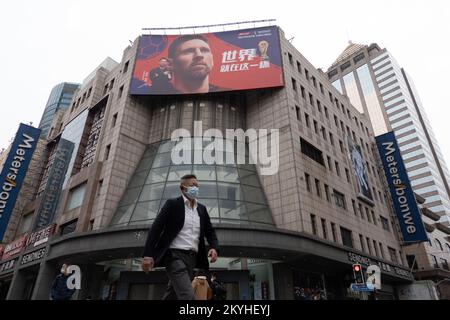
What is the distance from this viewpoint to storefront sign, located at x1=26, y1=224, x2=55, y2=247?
83.6ft

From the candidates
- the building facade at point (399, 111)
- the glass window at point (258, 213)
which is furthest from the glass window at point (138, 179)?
the building facade at point (399, 111)

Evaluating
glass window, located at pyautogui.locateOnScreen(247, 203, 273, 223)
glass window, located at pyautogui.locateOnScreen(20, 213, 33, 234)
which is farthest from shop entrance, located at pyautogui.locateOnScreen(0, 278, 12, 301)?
glass window, located at pyautogui.locateOnScreen(247, 203, 273, 223)

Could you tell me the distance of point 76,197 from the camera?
27.4 m

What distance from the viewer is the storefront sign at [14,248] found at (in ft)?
89.5

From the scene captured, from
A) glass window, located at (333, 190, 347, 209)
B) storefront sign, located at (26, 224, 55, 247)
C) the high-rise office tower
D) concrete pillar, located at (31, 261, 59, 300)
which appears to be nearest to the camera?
concrete pillar, located at (31, 261, 59, 300)

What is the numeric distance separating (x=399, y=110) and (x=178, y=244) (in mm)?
102325

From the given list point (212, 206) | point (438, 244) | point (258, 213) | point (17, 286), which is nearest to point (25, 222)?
point (17, 286)

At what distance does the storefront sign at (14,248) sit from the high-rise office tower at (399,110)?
83.6 m

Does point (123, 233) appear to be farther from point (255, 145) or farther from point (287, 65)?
point (287, 65)

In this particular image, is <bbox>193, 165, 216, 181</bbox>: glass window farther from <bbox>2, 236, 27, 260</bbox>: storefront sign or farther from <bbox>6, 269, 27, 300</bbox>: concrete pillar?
<bbox>6, 269, 27, 300</bbox>: concrete pillar

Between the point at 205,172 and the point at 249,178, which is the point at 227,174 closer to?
the point at 205,172

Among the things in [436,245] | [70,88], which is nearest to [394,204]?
[436,245]

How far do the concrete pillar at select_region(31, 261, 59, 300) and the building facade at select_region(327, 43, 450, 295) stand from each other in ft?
203

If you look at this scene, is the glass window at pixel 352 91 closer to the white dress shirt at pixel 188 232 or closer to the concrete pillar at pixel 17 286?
the concrete pillar at pixel 17 286
